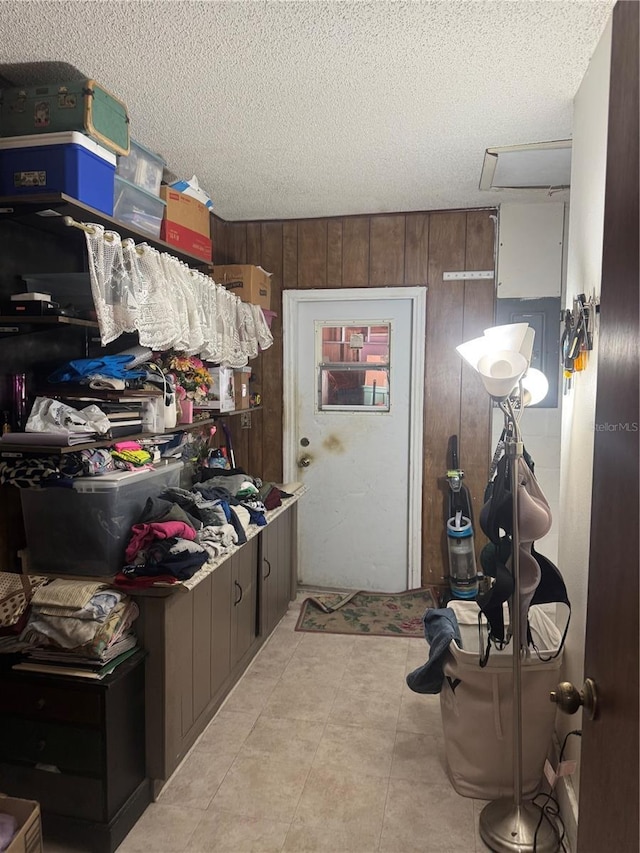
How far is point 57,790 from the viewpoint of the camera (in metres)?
1.91

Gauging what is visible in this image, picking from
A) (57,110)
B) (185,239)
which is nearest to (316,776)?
(185,239)

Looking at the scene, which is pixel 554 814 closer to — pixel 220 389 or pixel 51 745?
pixel 51 745

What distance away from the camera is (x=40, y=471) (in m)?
2.13

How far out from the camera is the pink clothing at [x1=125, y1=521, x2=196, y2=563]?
216 centimetres

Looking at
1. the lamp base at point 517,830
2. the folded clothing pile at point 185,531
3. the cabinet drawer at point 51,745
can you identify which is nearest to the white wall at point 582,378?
the lamp base at point 517,830

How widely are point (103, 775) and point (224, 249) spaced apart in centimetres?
315

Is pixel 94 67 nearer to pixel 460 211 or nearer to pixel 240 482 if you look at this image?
pixel 240 482

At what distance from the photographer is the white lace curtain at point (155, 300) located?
211 centimetres

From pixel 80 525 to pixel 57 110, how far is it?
1.38m

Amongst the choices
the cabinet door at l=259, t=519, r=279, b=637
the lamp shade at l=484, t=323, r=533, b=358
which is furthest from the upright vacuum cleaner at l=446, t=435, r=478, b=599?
the lamp shade at l=484, t=323, r=533, b=358

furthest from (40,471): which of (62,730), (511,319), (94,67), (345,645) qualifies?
(511,319)

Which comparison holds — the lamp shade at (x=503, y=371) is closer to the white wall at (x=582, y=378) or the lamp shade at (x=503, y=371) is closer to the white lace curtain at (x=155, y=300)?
the white wall at (x=582, y=378)

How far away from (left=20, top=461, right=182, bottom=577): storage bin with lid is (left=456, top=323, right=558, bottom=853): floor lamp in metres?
1.33

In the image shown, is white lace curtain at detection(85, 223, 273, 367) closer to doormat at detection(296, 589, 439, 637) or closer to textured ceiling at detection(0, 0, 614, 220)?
textured ceiling at detection(0, 0, 614, 220)
